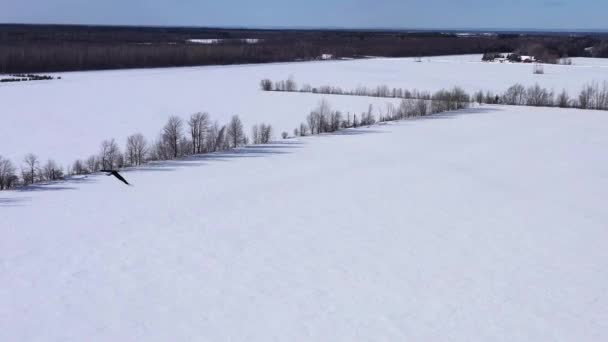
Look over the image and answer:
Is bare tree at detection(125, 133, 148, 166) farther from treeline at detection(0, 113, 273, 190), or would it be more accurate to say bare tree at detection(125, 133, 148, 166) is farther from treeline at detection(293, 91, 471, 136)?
treeline at detection(293, 91, 471, 136)

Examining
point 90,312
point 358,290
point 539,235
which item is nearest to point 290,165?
point 539,235

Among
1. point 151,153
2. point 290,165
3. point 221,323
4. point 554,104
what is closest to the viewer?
point 221,323

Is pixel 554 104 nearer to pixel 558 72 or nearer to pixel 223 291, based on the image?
pixel 558 72

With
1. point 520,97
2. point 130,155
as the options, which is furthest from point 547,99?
point 130,155

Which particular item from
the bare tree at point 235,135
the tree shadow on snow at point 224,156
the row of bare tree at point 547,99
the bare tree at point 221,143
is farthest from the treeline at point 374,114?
the bare tree at point 221,143

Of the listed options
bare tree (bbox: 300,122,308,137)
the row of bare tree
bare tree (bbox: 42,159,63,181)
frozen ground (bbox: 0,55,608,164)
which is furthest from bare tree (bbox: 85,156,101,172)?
the row of bare tree

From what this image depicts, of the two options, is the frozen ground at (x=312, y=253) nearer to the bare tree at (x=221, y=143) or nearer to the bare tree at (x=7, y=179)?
the bare tree at (x=7, y=179)
